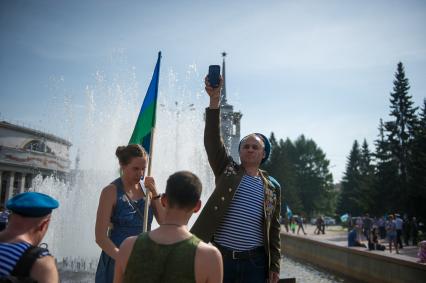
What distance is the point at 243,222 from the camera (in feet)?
10.4

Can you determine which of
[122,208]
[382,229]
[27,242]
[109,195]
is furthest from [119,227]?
[382,229]

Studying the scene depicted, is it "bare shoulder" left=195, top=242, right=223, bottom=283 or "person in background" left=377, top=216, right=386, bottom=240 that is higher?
"bare shoulder" left=195, top=242, right=223, bottom=283

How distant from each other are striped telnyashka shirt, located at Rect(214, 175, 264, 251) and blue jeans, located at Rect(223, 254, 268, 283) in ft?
0.37

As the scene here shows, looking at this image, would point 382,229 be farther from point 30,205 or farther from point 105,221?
point 30,205

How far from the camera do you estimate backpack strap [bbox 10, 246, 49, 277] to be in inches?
73.3

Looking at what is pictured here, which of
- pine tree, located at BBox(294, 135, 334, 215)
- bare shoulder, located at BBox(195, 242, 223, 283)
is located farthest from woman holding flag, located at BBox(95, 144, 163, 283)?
pine tree, located at BBox(294, 135, 334, 215)

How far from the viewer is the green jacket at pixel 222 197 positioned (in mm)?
3119

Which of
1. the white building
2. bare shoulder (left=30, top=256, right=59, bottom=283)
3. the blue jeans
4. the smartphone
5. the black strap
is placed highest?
the white building

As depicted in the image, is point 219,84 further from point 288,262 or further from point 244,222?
point 288,262

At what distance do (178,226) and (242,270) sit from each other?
4.12 ft

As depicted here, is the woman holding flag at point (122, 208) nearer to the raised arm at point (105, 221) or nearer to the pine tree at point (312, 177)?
the raised arm at point (105, 221)

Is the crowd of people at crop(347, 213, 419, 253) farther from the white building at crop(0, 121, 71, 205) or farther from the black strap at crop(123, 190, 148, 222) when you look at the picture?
the white building at crop(0, 121, 71, 205)

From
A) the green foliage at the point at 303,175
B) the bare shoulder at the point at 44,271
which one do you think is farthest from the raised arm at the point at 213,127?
the green foliage at the point at 303,175

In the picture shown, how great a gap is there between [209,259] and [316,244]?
15.2 metres
